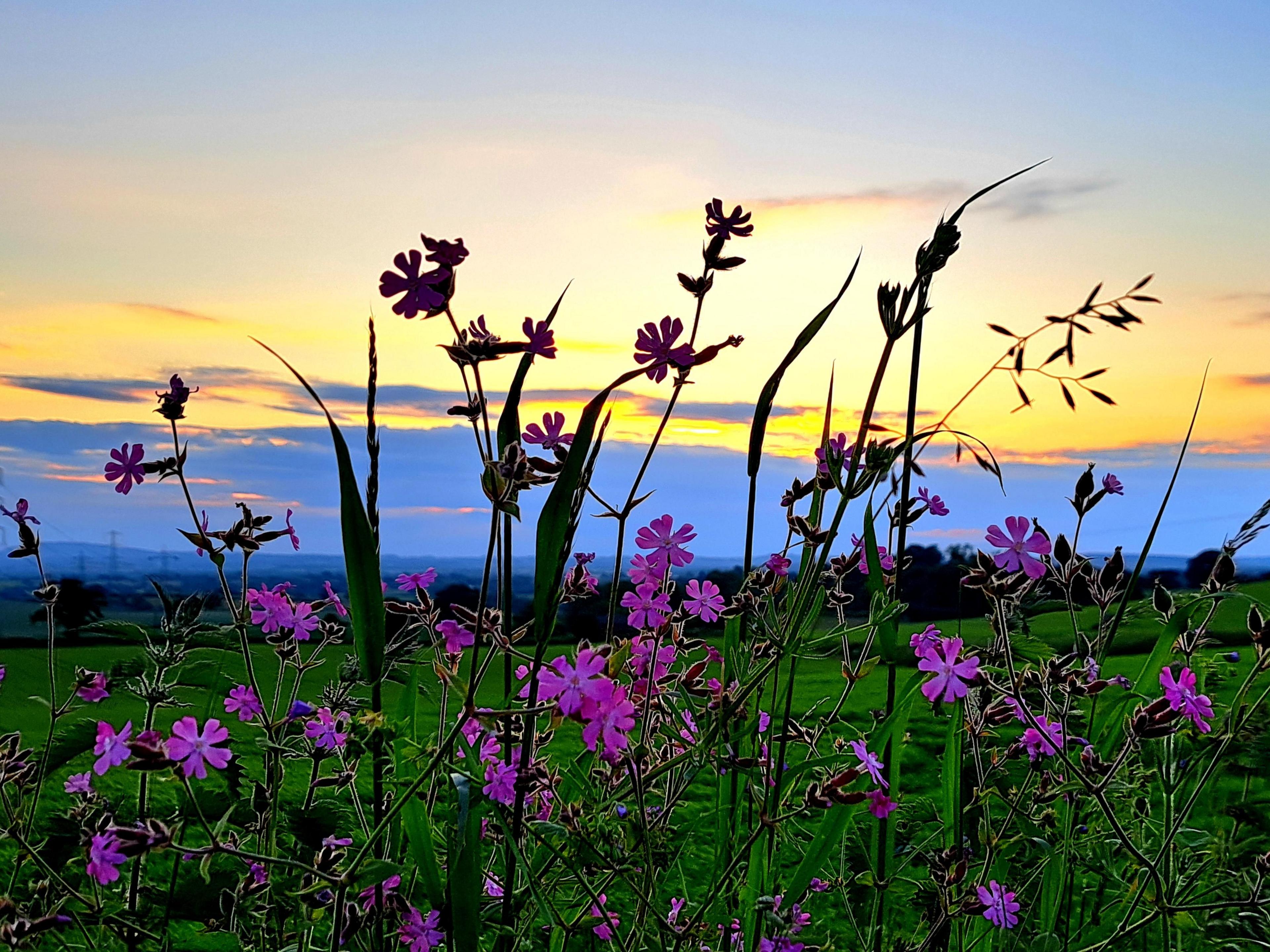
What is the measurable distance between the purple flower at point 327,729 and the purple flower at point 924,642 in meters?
1.16

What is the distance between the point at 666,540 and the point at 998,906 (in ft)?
4.04

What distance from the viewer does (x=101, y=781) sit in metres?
4.71

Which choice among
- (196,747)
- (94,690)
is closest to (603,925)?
(196,747)

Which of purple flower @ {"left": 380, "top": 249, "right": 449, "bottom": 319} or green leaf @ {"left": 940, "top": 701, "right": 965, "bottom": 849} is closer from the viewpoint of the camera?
purple flower @ {"left": 380, "top": 249, "right": 449, "bottom": 319}

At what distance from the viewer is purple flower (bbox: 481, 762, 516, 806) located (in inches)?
63.7

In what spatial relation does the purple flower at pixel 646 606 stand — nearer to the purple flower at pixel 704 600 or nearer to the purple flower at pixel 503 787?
the purple flower at pixel 704 600

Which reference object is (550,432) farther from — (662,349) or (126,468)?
(126,468)

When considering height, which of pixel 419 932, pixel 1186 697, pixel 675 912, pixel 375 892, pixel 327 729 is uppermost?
pixel 1186 697

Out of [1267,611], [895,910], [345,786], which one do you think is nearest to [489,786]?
[345,786]

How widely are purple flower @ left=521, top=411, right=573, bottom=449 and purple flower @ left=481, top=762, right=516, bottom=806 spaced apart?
0.56 metres

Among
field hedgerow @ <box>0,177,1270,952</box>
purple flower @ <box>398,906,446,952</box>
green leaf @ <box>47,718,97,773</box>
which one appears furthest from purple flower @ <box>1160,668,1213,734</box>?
green leaf @ <box>47,718,97,773</box>

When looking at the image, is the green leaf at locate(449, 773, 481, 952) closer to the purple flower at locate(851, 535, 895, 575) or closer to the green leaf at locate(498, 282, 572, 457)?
the green leaf at locate(498, 282, 572, 457)

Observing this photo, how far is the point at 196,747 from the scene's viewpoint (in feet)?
4.82

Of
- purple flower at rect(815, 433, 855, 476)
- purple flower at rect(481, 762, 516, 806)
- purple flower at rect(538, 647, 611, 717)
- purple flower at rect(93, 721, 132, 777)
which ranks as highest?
purple flower at rect(815, 433, 855, 476)
